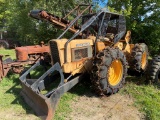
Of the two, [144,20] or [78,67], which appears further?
[144,20]

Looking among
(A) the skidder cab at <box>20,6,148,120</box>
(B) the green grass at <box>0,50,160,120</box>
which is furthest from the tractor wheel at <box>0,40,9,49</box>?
(A) the skidder cab at <box>20,6,148,120</box>

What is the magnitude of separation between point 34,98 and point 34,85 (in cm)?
29

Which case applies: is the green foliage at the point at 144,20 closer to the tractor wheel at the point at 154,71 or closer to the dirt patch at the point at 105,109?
the tractor wheel at the point at 154,71

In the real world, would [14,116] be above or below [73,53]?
below

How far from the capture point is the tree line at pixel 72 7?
11781mm

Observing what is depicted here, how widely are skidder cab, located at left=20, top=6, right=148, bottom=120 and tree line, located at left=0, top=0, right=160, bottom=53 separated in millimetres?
5861

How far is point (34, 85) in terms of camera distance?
4.47 m

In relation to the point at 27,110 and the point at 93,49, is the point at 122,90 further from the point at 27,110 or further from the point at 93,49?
the point at 27,110

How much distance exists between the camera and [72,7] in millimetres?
15531

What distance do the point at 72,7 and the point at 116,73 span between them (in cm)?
1114

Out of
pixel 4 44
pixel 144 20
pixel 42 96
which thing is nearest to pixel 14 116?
pixel 42 96

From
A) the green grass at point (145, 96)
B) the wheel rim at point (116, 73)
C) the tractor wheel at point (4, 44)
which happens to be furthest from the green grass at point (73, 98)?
the tractor wheel at point (4, 44)

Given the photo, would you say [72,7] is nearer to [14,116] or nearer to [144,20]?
[144,20]

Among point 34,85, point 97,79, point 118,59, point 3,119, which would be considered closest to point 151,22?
point 118,59
